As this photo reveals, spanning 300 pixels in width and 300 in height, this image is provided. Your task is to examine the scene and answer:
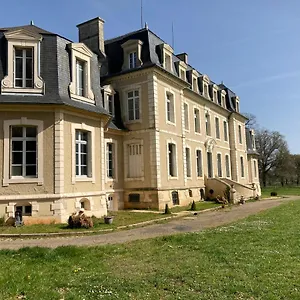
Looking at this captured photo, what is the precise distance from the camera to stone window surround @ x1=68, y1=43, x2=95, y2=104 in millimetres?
14280

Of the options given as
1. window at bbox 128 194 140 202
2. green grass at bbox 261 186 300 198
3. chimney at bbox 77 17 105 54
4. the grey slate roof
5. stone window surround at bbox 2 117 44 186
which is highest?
chimney at bbox 77 17 105 54

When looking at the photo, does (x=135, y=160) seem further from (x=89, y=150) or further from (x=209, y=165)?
(x=209, y=165)

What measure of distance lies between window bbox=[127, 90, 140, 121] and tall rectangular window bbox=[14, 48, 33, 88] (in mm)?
7703

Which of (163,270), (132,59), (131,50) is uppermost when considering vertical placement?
(131,50)

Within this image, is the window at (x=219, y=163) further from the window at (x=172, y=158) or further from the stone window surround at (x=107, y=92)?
the stone window surround at (x=107, y=92)

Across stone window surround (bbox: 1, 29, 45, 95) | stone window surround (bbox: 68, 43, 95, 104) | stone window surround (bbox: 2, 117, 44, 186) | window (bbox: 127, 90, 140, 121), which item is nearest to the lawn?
stone window surround (bbox: 2, 117, 44, 186)

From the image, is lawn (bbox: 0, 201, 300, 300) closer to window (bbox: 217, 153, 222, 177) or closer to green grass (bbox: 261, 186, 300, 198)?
window (bbox: 217, 153, 222, 177)

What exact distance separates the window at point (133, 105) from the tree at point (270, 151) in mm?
46309

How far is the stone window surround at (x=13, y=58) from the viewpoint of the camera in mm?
13000

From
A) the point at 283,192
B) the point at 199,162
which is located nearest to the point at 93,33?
the point at 199,162

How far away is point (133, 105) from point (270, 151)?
47.5 metres

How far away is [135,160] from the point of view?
19.9 meters

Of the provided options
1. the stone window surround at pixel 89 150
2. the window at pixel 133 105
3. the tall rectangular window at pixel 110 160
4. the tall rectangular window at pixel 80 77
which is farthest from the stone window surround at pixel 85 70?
the window at pixel 133 105

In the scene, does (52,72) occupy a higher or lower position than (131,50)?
lower
